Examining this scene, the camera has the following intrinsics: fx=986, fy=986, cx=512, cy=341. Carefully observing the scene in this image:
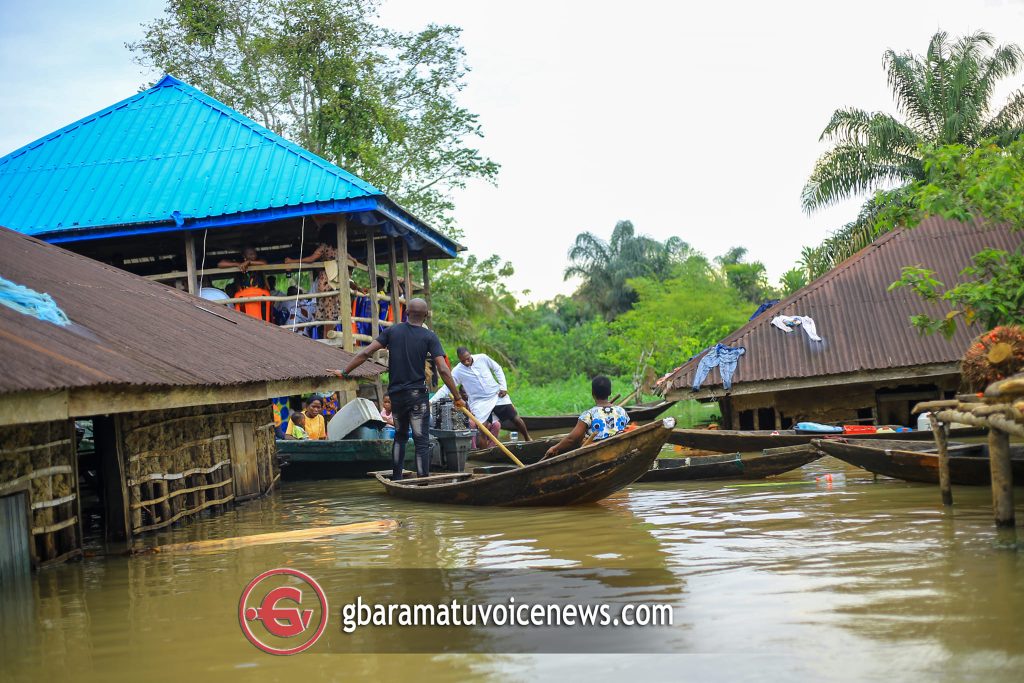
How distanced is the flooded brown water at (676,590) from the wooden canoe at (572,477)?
0.19 m

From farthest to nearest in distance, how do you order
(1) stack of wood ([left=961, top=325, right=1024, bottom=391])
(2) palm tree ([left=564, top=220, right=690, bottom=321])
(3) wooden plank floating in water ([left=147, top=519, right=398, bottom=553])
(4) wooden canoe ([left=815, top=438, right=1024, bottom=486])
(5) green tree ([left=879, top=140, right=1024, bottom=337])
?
(2) palm tree ([left=564, top=220, right=690, bottom=321]), (5) green tree ([left=879, top=140, right=1024, bottom=337]), (4) wooden canoe ([left=815, top=438, right=1024, bottom=486]), (1) stack of wood ([left=961, top=325, right=1024, bottom=391]), (3) wooden plank floating in water ([left=147, top=519, right=398, bottom=553])

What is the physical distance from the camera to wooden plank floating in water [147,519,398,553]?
781 centimetres

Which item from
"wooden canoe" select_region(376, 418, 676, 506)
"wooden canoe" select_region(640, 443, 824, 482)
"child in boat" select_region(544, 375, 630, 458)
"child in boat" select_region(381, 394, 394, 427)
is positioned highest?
"child in boat" select_region(381, 394, 394, 427)

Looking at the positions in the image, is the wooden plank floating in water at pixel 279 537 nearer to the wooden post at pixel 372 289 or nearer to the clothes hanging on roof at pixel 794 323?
the wooden post at pixel 372 289

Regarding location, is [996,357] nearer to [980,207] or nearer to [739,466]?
[739,466]

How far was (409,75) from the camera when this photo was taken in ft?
89.4

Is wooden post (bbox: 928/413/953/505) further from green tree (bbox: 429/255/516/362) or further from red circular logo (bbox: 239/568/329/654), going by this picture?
green tree (bbox: 429/255/516/362)

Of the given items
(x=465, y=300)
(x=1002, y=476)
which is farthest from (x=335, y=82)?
(x=1002, y=476)

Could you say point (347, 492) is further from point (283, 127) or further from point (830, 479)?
point (283, 127)

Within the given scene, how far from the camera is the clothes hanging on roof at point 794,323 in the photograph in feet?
54.0

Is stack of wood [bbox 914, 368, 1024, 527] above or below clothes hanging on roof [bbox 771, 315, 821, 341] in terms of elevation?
below

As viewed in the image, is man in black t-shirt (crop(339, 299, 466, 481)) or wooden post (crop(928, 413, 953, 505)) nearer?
wooden post (crop(928, 413, 953, 505))

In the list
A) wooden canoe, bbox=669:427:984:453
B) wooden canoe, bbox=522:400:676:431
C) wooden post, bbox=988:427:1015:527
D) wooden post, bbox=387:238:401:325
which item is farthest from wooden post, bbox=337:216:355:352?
wooden post, bbox=988:427:1015:527

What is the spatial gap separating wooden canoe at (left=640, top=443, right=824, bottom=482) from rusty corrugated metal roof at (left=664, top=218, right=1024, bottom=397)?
448cm
